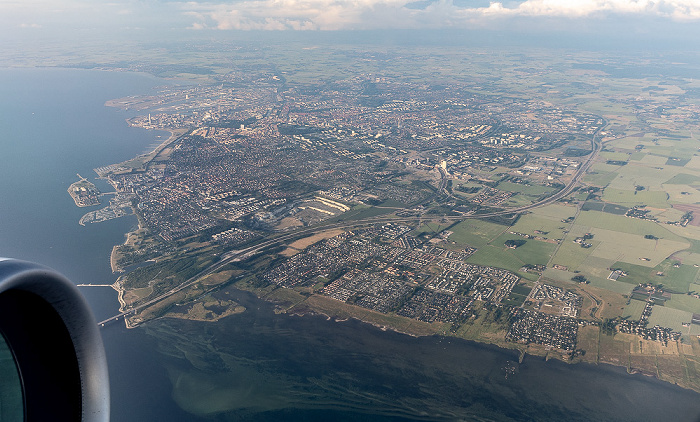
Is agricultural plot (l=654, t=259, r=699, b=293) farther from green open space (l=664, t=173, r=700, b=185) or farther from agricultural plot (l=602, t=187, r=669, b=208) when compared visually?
green open space (l=664, t=173, r=700, b=185)

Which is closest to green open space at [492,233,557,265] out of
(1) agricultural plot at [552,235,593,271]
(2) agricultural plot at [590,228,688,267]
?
(1) agricultural plot at [552,235,593,271]

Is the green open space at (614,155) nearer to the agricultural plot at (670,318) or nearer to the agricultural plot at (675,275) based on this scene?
the agricultural plot at (675,275)

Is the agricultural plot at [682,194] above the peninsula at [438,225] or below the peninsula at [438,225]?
below

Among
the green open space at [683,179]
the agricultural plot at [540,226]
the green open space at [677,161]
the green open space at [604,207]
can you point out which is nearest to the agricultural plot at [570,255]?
the agricultural plot at [540,226]

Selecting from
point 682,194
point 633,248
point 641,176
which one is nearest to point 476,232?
point 633,248

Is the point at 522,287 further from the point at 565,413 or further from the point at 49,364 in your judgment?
the point at 49,364

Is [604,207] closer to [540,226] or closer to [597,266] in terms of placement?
[540,226]

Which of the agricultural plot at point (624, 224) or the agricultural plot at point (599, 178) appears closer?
the agricultural plot at point (624, 224)

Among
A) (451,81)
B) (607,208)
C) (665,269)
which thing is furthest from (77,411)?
(451,81)
